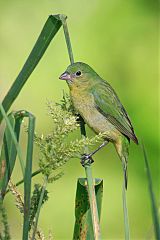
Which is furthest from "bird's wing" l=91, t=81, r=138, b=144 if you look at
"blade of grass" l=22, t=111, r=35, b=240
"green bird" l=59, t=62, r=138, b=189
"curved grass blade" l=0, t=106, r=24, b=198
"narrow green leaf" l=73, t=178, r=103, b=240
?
"blade of grass" l=22, t=111, r=35, b=240

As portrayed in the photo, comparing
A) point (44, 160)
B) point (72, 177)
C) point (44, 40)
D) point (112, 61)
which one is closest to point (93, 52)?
point (112, 61)

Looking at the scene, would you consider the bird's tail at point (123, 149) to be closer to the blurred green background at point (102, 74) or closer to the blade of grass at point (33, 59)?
the blurred green background at point (102, 74)

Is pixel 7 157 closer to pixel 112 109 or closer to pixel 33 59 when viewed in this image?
pixel 33 59

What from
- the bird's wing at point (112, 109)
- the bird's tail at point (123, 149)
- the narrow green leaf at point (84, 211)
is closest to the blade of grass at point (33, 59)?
the narrow green leaf at point (84, 211)

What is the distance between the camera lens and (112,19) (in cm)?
555

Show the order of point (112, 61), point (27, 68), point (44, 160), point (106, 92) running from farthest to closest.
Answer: point (112, 61) → point (106, 92) → point (27, 68) → point (44, 160)

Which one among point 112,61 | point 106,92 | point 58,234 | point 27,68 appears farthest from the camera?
point 112,61

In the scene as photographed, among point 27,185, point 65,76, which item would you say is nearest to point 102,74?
point 65,76

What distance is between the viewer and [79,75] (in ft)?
12.6

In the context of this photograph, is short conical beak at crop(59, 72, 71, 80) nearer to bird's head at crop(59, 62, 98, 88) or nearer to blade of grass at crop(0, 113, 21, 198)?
bird's head at crop(59, 62, 98, 88)

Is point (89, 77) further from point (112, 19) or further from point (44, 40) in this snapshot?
point (112, 19)

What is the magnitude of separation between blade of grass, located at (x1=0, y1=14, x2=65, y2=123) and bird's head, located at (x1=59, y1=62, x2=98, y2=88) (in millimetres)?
1008

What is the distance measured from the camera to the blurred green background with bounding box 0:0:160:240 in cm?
468

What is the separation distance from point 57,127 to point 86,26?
3.29 metres
